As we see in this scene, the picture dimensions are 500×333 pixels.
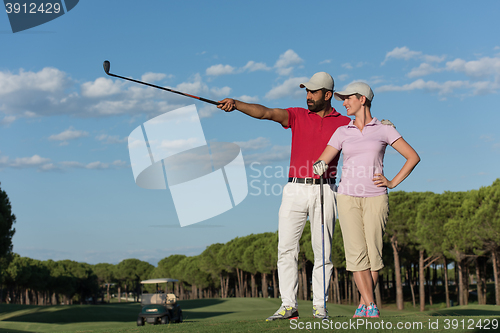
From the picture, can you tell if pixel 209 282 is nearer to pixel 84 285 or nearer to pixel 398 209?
pixel 84 285

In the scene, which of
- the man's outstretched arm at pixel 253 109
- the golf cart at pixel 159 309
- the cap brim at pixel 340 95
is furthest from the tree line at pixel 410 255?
the man's outstretched arm at pixel 253 109

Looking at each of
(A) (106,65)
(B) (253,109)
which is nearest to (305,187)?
(B) (253,109)

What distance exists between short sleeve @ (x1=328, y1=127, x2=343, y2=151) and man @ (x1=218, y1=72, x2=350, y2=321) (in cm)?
24

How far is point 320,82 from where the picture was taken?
266 inches

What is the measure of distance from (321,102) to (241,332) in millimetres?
3386

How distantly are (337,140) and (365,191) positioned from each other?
Result: 0.80 m

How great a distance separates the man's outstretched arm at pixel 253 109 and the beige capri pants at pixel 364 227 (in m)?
1.49

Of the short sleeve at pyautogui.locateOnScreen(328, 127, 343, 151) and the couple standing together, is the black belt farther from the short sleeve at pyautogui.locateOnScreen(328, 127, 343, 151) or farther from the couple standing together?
the short sleeve at pyautogui.locateOnScreen(328, 127, 343, 151)

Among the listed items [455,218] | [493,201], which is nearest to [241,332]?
[493,201]

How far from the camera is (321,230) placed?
652 centimetres

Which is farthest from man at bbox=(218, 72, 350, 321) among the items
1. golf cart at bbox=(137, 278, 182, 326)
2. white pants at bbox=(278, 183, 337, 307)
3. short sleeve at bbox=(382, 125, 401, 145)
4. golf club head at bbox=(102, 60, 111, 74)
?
golf cart at bbox=(137, 278, 182, 326)

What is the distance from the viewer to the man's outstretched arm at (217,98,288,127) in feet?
22.3

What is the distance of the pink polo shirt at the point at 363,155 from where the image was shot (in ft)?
20.6

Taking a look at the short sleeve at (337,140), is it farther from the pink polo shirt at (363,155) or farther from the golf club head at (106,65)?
the golf club head at (106,65)
